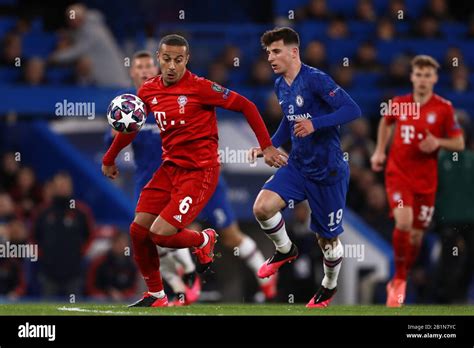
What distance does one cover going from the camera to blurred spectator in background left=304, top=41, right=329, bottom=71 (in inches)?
698

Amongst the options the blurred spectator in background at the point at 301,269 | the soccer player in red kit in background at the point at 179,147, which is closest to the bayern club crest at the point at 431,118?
the soccer player in red kit in background at the point at 179,147

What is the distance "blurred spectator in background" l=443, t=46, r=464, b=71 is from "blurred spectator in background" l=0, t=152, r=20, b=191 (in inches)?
241

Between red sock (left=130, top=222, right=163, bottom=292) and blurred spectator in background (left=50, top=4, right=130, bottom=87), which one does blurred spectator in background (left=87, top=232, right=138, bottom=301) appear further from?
red sock (left=130, top=222, right=163, bottom=292)

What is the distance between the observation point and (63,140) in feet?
57.4

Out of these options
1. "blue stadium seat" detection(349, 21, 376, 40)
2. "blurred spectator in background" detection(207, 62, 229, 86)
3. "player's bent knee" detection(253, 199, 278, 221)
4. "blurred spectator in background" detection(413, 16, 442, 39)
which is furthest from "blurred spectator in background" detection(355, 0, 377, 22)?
"player's bent knee" detection(253, 199, 278, 221)

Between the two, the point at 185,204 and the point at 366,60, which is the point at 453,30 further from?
the point at 185,204

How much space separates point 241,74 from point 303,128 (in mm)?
7371

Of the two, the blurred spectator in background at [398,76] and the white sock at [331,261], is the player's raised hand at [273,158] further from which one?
the blurred spectator in background at [398,76]

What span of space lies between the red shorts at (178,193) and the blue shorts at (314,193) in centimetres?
64

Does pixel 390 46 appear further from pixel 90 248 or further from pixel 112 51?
pixel 90 248

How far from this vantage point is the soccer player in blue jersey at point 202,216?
12.9 meters

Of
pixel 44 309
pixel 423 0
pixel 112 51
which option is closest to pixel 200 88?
pixel 44 309

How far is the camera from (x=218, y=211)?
1373 centimetres

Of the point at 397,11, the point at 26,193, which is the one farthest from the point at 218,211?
the point at 397,11
